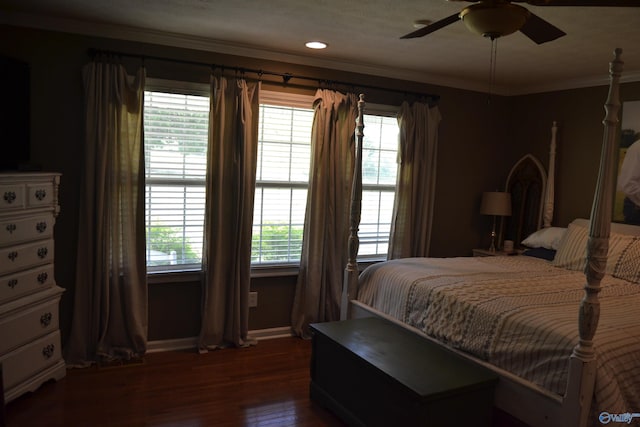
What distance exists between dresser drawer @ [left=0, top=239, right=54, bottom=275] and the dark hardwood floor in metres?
0.78

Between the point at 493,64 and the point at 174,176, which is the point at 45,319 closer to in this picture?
the point at 174,176

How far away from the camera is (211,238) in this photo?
3623 mm

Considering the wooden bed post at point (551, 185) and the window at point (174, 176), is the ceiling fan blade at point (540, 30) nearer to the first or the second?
the window at point (174, 176)

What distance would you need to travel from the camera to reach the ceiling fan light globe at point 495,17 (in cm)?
170

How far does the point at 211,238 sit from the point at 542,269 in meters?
2.46

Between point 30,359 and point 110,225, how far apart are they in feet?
3.15

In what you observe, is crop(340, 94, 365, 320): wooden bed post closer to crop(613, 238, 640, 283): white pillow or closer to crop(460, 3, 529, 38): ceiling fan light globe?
crop(460, 3, 529, 38): ceiling fan light globe

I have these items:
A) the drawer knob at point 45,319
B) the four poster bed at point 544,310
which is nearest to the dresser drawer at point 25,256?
the drawer knob at point 45,319

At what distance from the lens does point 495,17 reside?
1.72 m

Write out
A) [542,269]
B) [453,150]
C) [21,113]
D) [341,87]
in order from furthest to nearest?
[453,150] → [341,87] → [542,269] → [21,113]

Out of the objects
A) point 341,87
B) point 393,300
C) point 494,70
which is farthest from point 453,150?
point 393,300

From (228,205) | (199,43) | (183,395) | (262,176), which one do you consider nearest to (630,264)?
(262,176)

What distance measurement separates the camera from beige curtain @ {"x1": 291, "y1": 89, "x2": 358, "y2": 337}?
3.95 meters

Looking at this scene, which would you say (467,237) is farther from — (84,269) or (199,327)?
(84,269)
